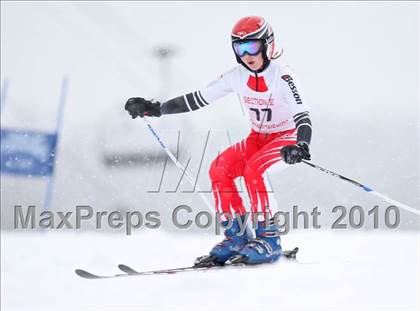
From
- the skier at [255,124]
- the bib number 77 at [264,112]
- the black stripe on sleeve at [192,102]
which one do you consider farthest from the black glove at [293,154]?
the black stripe on sleeve at [192,102]

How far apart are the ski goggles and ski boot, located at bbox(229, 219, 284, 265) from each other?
4.37ft

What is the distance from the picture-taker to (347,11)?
11.8m

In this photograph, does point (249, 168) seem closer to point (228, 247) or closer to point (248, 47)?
point (228, 247)

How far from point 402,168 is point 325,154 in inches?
54.1

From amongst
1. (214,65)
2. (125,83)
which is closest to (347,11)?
(214,65)

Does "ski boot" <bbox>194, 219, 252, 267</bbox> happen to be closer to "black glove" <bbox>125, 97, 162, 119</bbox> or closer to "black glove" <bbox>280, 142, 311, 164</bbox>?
"black glove" <bbox>280, 142, 311, 164</bbox>

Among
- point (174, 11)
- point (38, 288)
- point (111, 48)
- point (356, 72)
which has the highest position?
point (174, 11)

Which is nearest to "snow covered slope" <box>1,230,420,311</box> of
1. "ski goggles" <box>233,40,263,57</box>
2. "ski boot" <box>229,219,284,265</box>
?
"ski boot" <box>229,219,284,265</box>

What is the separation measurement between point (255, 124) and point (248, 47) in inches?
27.1

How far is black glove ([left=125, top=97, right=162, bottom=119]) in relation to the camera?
14.7ft

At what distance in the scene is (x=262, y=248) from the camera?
14.0ft

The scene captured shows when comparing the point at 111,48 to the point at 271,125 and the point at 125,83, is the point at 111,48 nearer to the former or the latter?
the point at 125,83

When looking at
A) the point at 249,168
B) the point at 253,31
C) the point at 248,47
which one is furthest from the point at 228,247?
the point at 253,31

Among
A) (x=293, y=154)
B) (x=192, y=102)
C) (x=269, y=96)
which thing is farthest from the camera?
(x=192, y=102)
